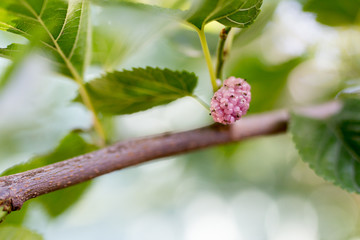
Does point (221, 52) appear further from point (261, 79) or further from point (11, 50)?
point (261, 79)

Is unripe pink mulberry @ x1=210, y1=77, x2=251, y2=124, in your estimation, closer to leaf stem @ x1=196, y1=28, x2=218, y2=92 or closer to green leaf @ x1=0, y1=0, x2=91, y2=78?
leaf stem @ x1=196, y1=28, x2=218, y2=92

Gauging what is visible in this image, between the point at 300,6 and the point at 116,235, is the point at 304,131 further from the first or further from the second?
the point at 116,235

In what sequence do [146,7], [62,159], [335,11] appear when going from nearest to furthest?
[146,7] < [62,159] < [335,11]

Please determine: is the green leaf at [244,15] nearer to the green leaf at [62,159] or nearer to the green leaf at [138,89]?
the green leaf at [138,89]

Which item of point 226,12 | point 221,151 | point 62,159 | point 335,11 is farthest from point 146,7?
point 221,151

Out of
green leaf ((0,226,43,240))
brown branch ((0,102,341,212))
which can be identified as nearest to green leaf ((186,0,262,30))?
brown branch ((0,102,341,212))

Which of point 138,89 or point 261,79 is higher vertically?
point 138,89

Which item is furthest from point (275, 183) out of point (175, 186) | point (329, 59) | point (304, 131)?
point (304, 131)
